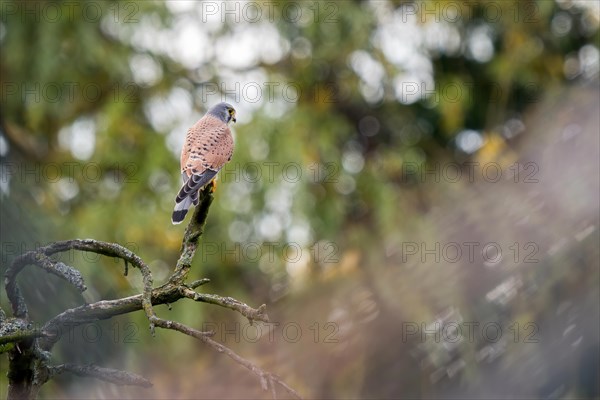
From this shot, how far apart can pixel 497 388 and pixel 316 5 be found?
4341 mm

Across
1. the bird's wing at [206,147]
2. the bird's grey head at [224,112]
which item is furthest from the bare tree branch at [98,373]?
the bird's grey head at [224,112]

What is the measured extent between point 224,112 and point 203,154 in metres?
0.48

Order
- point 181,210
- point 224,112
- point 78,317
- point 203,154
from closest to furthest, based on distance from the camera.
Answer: point 78,317
point 181,210
point 203,154
point 224,112

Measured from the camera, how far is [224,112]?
2.35 meters

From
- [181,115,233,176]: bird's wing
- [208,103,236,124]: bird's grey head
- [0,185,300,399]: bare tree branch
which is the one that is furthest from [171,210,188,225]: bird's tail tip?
[208,103,236,124]: bird's grey head

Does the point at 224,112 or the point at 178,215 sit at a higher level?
the point at 224,112

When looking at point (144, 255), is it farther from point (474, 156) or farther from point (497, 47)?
point (497, 47)


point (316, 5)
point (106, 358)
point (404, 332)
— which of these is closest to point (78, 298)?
point (106, 358)

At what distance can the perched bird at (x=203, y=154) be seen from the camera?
165cm

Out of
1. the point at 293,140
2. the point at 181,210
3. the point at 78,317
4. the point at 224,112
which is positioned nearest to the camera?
the point at 78,317

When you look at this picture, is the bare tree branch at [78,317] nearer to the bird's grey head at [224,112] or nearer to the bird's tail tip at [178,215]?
the bird's tail tip at [178,215]

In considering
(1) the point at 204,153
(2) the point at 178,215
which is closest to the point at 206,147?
(1) the point at 204,153

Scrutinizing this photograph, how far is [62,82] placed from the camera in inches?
221

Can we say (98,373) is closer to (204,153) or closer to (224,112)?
(204,153)
